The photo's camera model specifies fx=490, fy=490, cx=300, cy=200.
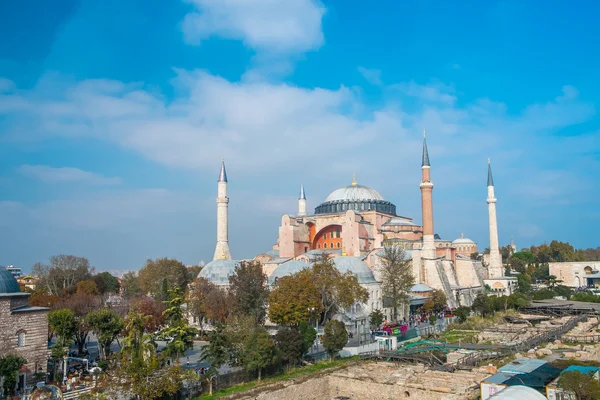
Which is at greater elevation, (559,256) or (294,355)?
(559,256)

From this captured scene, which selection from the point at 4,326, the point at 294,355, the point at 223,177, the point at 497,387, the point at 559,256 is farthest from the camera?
the point at 559,256

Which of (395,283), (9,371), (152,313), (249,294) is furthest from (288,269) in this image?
(9,371)

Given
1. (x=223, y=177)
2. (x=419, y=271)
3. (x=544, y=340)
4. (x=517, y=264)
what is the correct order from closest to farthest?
(x=544, y=340)
(x=419, y=271)
(x=223, y=177)
(x=517, y=264)

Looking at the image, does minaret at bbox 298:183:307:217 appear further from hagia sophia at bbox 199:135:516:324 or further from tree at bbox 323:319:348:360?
tree at bbox 323:319:348:360

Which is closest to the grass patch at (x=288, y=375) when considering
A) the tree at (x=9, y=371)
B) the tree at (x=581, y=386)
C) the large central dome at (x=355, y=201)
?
the tree at (x=9, y=371)

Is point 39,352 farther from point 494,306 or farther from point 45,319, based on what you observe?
point 494,306

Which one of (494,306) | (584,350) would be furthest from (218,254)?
(584,350)

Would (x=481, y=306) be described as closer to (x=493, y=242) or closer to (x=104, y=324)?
(x=493, y=242)

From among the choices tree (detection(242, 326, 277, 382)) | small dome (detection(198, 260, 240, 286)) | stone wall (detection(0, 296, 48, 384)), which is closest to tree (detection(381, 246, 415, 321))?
small dome (detection(198, 260, 240, 286))

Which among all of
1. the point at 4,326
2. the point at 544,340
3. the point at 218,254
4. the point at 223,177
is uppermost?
the point at 223,177
